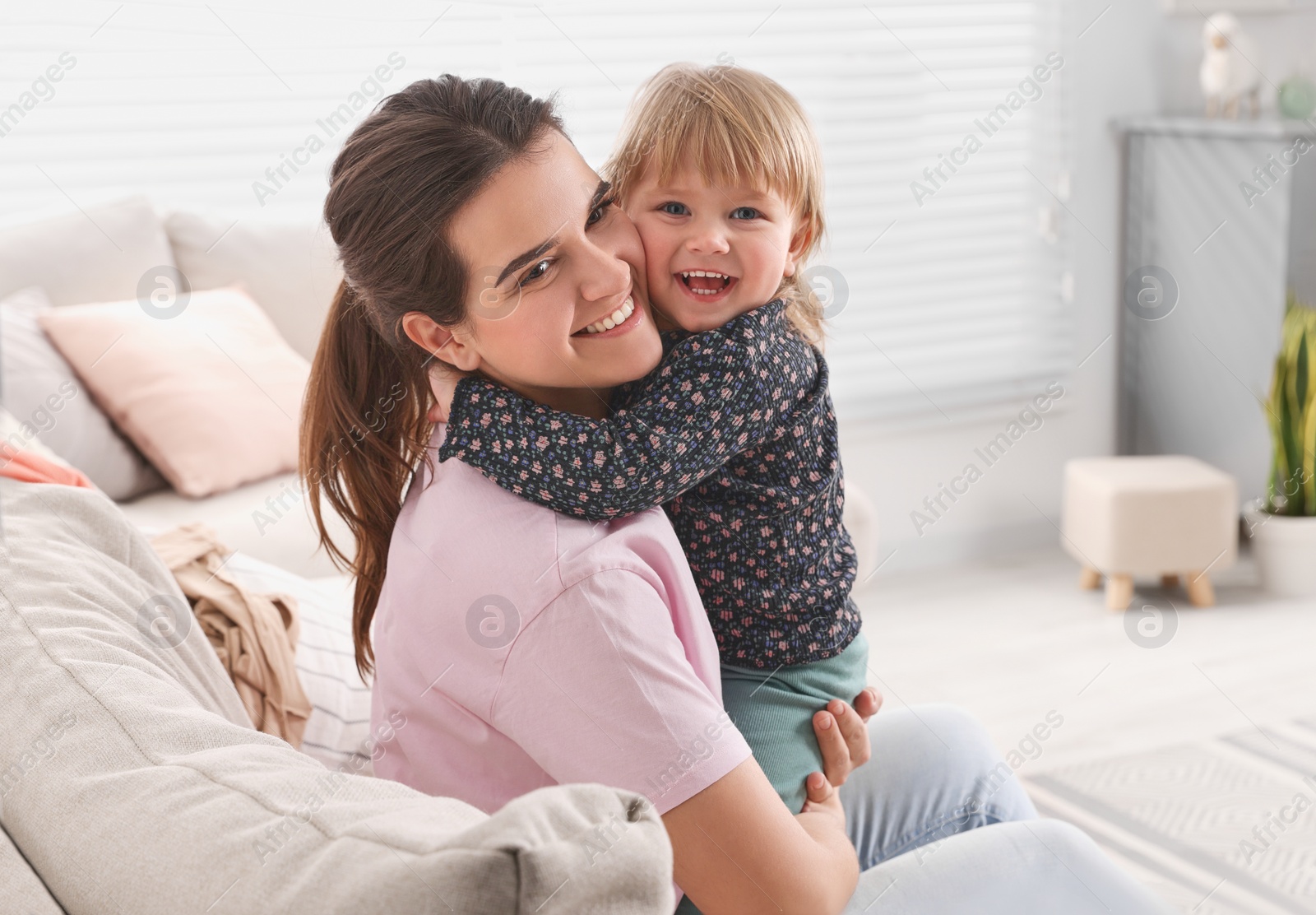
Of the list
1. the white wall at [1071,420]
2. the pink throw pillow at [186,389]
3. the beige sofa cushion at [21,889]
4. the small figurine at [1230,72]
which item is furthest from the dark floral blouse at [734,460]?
the small figurine at [1230,72]

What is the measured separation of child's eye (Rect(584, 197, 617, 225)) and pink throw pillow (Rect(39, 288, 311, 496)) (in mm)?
1712

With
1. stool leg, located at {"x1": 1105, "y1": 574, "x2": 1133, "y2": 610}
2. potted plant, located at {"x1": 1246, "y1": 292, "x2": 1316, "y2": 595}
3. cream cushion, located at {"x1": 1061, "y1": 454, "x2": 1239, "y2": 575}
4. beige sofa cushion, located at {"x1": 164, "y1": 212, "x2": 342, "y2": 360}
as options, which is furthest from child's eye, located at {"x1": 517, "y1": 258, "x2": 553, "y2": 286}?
potted plant, located at {"x1": 1246, "y1": 292, "x2": 1316, "y2": 595}

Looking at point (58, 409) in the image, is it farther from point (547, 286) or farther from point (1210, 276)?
point (1210, 276)

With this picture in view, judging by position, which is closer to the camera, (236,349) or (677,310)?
(677,310)

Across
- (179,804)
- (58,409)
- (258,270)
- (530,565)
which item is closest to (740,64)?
(258,270)

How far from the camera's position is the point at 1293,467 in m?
3.29

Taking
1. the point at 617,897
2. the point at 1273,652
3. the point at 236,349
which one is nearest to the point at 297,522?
the point at 236,349

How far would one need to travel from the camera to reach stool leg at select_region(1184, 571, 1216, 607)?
3.21 m

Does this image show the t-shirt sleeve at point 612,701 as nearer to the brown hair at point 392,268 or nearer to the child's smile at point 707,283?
the brown hair at point 392,268

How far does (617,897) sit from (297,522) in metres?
1.98

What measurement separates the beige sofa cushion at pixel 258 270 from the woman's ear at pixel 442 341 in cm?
198

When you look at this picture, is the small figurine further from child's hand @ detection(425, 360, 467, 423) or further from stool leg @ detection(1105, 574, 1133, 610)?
child's hand @ detection(425, 360, 467, 423)

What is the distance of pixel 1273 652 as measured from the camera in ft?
9.59

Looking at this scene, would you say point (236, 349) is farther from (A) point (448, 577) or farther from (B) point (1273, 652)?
(B) point (1273, 652)
